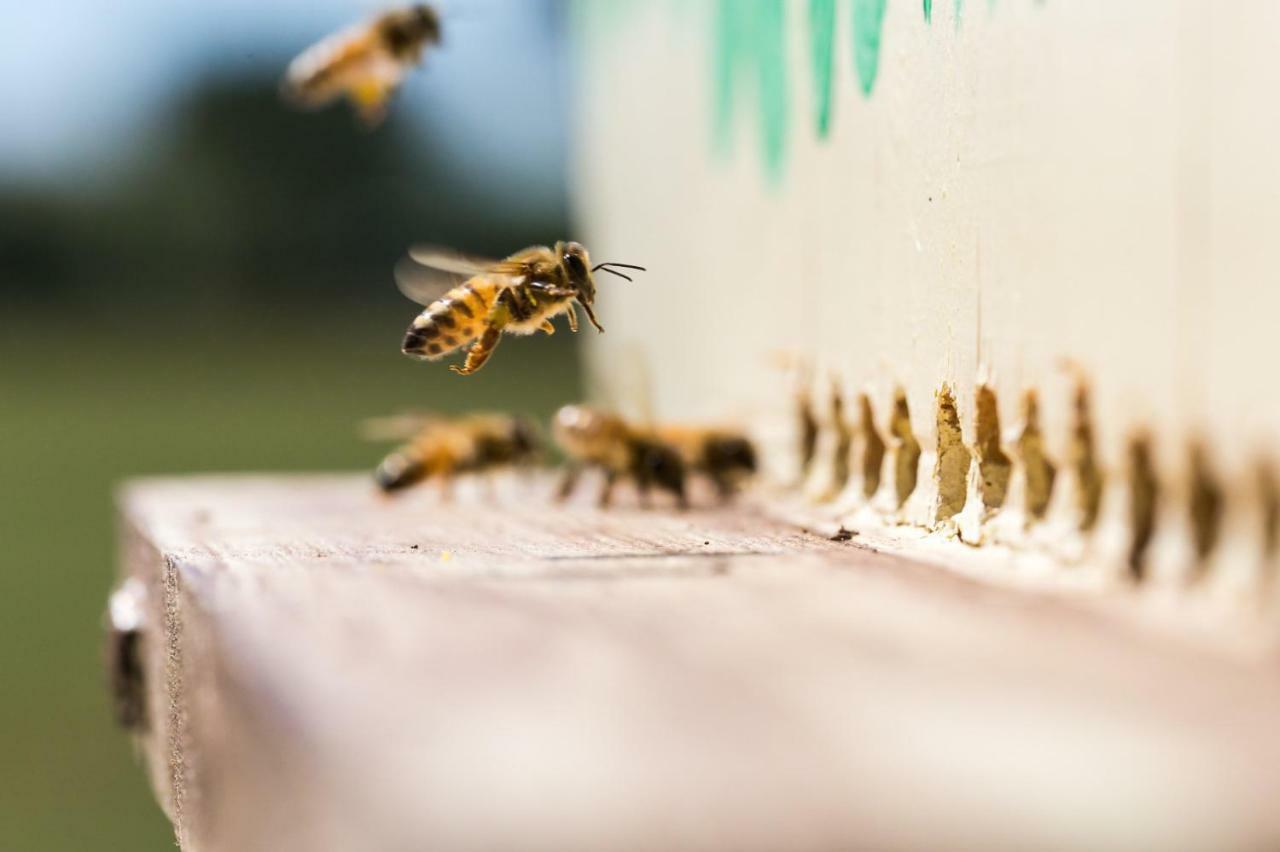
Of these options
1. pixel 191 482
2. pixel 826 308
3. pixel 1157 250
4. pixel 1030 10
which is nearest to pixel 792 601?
pixel 1157 250

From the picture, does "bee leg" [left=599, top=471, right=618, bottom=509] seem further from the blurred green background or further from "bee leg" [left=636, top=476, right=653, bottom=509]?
the blurred green background

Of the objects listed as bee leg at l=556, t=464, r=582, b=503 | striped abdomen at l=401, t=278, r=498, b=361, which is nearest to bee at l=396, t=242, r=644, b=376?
striped abdomen at l=401, t=278, r=498, b=361

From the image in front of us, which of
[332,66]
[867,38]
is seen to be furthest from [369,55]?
[867,38]

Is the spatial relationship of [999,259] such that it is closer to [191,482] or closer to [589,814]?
[589,814]

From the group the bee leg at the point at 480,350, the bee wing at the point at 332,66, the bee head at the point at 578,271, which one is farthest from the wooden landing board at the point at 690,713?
the bee wing at the point at 332,66

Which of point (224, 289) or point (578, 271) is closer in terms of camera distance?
point (578, 271)

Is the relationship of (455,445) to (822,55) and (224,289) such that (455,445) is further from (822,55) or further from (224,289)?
(224,289)

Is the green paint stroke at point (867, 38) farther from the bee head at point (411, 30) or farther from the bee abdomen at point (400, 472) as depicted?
the bee head at point (411, 30)
